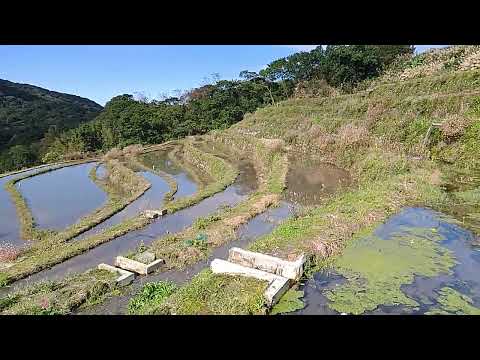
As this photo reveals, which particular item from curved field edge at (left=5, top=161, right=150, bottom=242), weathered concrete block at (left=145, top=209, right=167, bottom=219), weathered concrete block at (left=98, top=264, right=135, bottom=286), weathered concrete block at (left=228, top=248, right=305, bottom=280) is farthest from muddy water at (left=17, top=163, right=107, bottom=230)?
weathered concrete block at (left=228, top=248, right=305, bottom=280)

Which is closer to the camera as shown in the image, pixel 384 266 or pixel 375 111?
pixel 384 266

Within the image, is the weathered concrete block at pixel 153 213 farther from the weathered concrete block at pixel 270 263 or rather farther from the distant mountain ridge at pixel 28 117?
the distant mountain ridge at pixel 28 117

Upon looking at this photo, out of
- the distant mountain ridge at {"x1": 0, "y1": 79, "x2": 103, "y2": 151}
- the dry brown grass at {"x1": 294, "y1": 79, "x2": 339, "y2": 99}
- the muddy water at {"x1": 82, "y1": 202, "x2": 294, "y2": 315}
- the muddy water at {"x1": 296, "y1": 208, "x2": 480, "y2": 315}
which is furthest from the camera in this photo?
the distant mountain ridge at {"x1": 0, "y1": 79, "x2": 103, "y2": 151}

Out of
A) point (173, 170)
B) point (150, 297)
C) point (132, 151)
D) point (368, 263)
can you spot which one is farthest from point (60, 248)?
point (132, 151)

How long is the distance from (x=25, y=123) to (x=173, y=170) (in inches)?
1798

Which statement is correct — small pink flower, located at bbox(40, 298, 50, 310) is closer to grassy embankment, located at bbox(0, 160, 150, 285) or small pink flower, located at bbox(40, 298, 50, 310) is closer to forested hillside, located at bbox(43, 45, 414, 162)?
grassy embankment, located at bbox(0, 160, 150, 285)

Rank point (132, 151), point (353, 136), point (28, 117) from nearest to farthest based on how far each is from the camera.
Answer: point (353, 136) < point (132, 151) < point (28, 117)

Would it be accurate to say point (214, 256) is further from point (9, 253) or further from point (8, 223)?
point (8, 223)

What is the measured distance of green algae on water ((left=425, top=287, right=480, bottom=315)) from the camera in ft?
19.4

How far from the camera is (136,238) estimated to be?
11570 mm

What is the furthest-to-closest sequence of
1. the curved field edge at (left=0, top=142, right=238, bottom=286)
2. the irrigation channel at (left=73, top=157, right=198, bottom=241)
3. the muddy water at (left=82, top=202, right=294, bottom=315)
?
the irrigation channel at (left=73, top=157, right=198, bottom=241) → the curved field edge at (left=0, top=142, right=238, bottom=286) → the muddy water at (left=82, top=202, right=294, bottom=315)

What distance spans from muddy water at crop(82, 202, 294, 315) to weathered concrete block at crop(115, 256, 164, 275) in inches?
6.4
